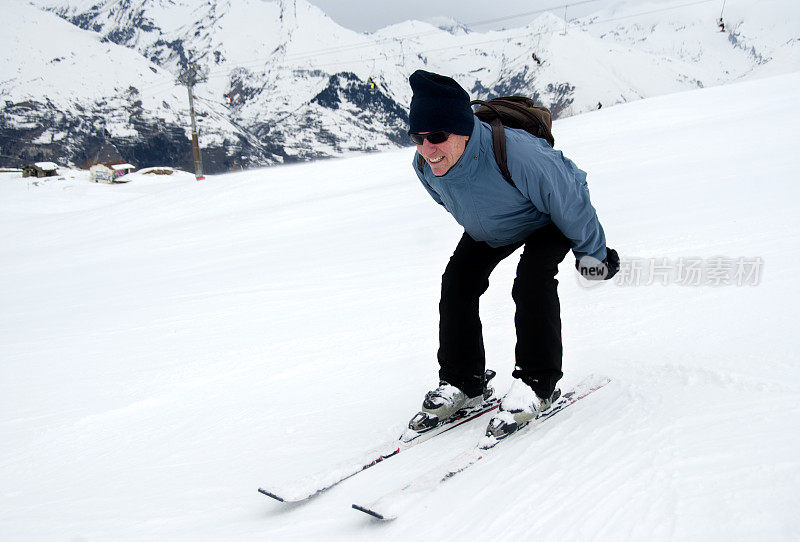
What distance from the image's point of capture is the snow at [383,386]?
164 centimetres

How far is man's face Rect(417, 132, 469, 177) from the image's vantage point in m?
2.09

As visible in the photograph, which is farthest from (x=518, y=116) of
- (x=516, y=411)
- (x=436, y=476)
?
(x=436, y=476)

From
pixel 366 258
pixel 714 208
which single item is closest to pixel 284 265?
pixel 366 258

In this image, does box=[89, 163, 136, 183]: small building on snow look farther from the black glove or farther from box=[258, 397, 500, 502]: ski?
the black glove

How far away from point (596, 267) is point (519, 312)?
428mm

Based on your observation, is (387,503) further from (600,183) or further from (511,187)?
(600,183)

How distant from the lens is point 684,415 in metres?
1.99

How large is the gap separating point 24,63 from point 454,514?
159 meters

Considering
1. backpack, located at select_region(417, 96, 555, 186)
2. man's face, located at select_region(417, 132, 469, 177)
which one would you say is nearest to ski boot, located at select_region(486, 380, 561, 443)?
man's face, located at select_region(417, 132, 469, 177)

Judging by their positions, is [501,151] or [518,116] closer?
[501,151]

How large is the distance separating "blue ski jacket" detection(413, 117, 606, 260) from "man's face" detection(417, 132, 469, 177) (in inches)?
0.9

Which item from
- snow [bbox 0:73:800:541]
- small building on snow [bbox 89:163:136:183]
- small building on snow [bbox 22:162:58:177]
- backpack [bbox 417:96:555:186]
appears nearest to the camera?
snow [bbox 0:73:800:541]

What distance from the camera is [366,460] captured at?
83.6 inches

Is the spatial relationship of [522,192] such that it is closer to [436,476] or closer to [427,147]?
[427,147]
